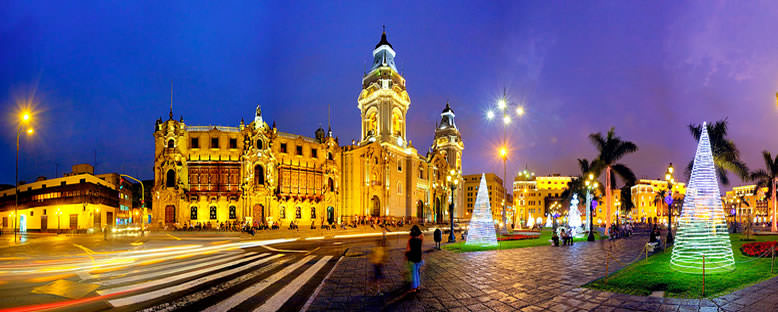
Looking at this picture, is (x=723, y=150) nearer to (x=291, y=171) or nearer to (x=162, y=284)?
(x=162, y=284)

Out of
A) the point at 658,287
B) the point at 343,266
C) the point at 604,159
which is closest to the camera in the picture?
the point at 658,287

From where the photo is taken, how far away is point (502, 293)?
922 cm

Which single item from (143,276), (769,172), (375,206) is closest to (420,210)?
(375,206)

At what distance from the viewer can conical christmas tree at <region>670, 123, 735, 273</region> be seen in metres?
11.2

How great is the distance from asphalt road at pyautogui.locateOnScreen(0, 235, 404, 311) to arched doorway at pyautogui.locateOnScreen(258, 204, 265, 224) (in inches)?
1266

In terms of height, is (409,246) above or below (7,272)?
above

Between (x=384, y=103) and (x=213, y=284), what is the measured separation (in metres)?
59.9

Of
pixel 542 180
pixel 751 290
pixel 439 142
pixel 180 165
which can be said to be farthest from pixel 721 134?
pixel 542 180

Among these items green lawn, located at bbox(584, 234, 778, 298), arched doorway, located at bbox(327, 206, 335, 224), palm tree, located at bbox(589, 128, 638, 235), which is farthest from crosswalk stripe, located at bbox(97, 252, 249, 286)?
arched doorway, located at bbox(327, 206, 335, 224)

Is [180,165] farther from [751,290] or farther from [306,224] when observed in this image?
[751,290]

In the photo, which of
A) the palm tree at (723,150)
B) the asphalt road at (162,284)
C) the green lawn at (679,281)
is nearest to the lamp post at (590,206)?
the palm tree at (723,150)

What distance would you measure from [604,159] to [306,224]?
1525 inches

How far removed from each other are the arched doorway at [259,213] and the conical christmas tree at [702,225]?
4560 centimetres

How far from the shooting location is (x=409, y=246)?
9289mm
